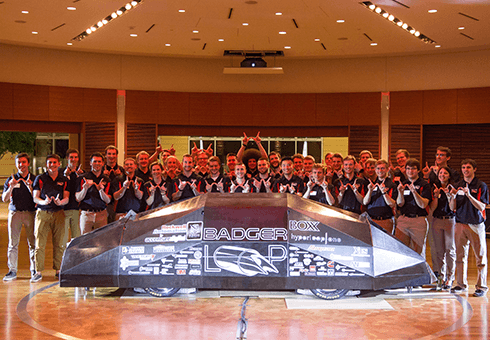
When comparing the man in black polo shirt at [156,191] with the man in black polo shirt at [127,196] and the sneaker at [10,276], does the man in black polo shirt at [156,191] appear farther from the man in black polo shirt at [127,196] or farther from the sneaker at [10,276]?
the sneaker at [10,276]

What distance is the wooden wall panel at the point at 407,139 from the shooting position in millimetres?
11586

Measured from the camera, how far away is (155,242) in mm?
4867

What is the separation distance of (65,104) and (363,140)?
6.69 m

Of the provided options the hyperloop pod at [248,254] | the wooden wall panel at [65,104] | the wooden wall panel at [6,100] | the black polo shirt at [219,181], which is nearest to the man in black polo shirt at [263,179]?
the black polo shirt at [219,181]

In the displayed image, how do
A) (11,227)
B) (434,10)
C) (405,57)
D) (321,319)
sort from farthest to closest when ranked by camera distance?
(405,57), (434,10), (11,227), (321,319)

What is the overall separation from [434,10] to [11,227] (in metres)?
6.71

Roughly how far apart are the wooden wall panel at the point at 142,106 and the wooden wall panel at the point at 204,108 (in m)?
0.82

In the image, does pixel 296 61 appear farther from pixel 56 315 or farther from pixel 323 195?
pixel 56 315

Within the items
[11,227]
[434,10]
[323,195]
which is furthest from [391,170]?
[11,227]

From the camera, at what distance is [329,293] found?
201 inches

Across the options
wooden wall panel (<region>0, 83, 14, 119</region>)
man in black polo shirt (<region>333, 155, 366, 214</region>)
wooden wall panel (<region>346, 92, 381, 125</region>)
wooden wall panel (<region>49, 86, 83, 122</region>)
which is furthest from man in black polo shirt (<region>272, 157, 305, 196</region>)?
wooden wall panel (<region>0, 83, 14, 119</region>)

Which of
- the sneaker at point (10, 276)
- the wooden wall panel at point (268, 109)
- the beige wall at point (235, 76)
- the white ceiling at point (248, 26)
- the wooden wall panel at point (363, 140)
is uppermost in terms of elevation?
the white ceiling at point (248, 26)

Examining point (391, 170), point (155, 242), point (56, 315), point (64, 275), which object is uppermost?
→ point (391, 170)

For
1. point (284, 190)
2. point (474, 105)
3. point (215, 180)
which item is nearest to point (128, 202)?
point (215, 180)
